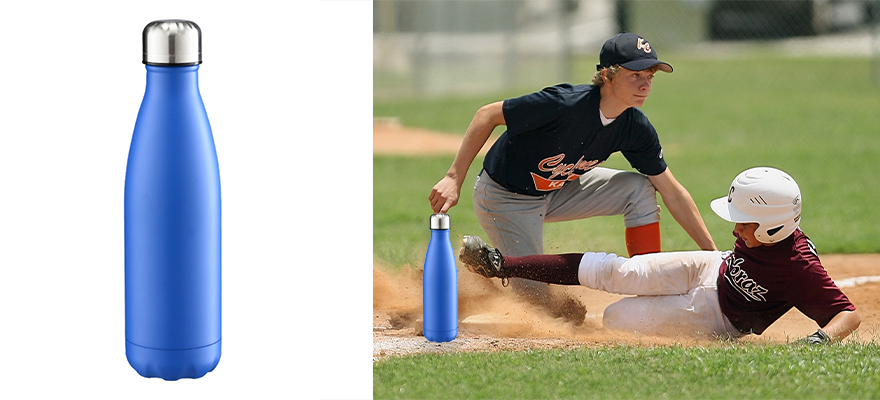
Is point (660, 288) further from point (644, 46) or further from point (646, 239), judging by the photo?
point (644, 46)

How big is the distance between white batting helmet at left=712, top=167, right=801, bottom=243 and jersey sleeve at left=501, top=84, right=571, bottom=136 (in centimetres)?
107

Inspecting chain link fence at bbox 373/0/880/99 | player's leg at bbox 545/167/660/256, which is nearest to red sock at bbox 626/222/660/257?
player's leg at bbox 545/167/660/256

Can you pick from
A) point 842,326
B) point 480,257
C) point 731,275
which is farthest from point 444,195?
point 842,326

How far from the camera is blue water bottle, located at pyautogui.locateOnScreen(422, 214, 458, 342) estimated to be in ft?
15.3

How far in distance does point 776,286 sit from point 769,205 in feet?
1.40

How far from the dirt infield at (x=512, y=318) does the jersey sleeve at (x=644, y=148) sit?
847 millimetres

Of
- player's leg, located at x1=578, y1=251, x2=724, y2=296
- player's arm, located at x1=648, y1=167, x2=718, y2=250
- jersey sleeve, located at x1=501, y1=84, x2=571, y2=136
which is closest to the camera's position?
player's leg, located at x1=578, y1=251, x2=724, y2=296

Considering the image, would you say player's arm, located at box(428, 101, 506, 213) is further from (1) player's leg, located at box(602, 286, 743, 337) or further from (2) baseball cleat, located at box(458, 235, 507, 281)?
(1) player's leg, located at box(602, 286, 743, 337)

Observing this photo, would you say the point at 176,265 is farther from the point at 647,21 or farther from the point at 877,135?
the point at 647,21

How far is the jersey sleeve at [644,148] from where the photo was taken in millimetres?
5551

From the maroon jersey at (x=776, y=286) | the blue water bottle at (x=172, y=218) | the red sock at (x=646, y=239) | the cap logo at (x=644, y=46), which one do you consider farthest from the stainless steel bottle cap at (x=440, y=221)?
the red sock at (x=646, y=239)

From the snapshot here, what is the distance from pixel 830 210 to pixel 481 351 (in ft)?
19.9

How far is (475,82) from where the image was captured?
2128 cm

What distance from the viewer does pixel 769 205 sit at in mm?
4762
